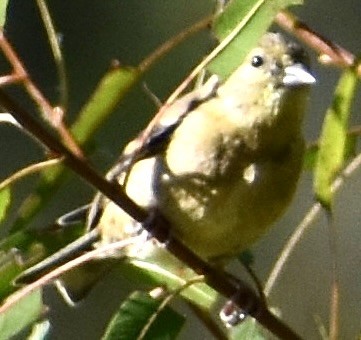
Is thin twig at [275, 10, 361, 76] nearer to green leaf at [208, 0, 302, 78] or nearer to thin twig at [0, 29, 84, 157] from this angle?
green leaf at [208, 0, 302, 78]

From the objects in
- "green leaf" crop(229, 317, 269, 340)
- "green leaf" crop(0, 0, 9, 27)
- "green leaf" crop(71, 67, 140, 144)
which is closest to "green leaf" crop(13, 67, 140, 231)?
"green leaf" crop(71, 67, 140, 144)

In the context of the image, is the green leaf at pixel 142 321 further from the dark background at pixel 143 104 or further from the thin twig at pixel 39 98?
the dark background at pixel 143 104

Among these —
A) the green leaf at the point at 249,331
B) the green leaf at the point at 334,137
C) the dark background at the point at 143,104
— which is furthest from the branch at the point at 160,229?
the dark background at the point at 143,104

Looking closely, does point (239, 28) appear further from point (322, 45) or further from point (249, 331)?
point (249, 331)

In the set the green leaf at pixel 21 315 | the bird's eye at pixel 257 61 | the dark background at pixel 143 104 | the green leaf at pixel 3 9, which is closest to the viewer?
the green leaf at pixel 3 9

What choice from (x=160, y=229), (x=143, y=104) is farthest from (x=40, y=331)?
(x=143, y=104)

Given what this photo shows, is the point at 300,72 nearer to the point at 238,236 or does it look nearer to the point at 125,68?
the point at 238,236
